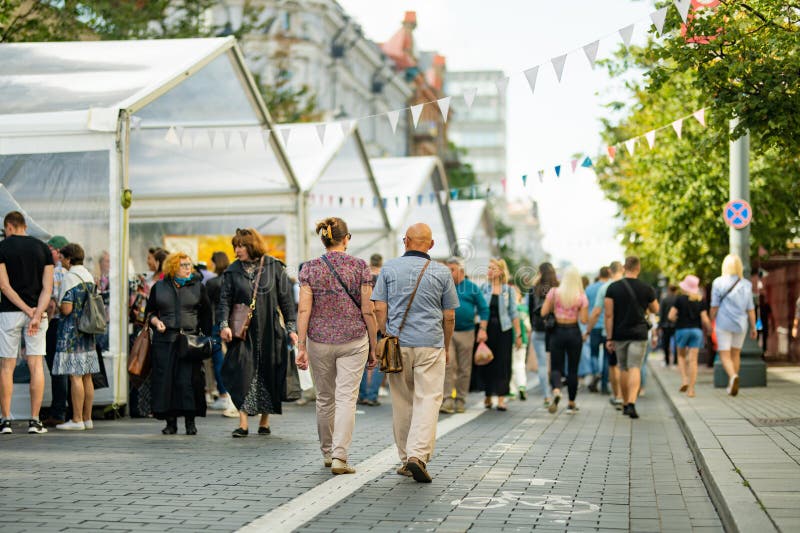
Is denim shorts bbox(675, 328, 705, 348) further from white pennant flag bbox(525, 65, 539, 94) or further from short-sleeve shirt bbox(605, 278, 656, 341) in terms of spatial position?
white pennant flag bbox(525, 65, 539, 94)

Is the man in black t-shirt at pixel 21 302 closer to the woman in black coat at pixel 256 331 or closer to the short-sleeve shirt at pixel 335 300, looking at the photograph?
the woman in black coat at pixel 256 331

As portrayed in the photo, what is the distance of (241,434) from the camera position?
11547mm

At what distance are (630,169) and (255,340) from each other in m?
20.1

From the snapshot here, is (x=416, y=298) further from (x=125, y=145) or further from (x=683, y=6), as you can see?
(x=125, y=145)

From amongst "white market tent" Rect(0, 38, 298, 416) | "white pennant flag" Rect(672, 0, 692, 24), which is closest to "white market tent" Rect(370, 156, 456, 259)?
"white market tent" Rect(0, 38, 298, 416)

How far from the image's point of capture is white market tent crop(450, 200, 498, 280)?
37.2 meters

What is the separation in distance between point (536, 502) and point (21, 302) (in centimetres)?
580

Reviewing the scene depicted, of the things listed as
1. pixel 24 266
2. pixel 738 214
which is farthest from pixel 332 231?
pixel 738 214

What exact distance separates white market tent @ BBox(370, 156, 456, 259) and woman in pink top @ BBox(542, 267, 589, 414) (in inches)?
447

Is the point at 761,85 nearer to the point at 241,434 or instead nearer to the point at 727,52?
the point at 727,52

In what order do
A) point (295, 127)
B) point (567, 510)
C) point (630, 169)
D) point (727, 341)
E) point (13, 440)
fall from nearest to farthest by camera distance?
point (567, 510) < point (13, 440) < point (727, 341) < point (295, 127) < point (630, 169)

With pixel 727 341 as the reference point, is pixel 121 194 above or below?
above

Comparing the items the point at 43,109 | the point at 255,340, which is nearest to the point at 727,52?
the point at 255,340

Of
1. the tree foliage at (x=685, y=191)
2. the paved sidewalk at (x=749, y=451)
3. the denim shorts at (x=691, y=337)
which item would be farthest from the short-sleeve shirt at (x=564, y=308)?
the tree foliage at (x=685, y=191)
